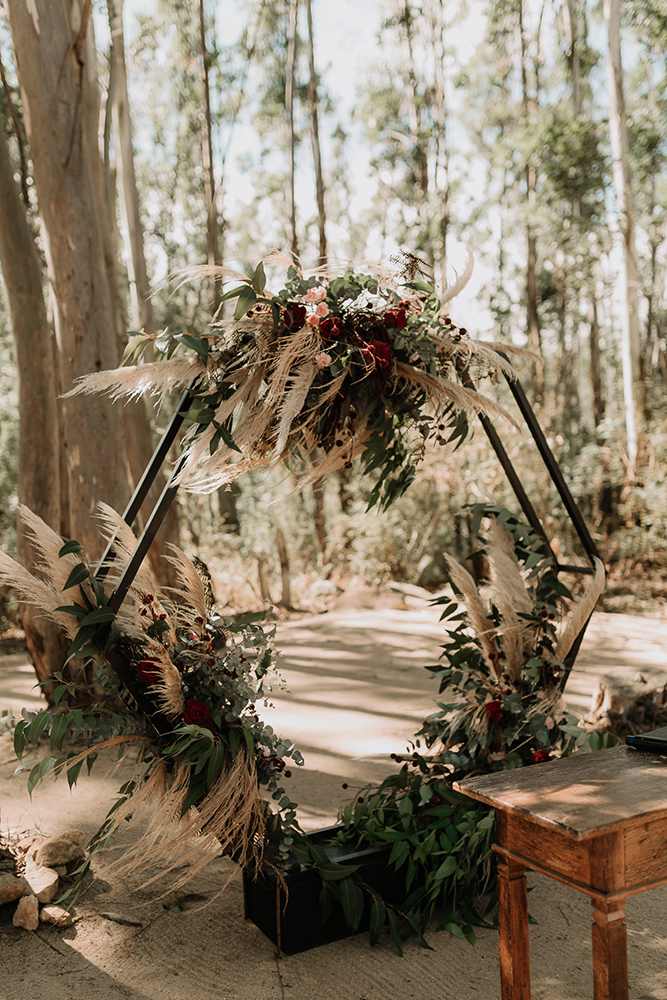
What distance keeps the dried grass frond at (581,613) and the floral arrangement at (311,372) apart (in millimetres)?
687

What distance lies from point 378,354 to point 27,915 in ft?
6.89

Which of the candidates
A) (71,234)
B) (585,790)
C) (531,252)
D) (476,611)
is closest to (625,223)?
(531,252)

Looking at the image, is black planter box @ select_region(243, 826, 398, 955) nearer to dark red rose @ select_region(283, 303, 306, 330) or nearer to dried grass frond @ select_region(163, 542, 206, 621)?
dried grass frond @ select_region(163, 542, 206, 621)

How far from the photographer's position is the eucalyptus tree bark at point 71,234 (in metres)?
4.45

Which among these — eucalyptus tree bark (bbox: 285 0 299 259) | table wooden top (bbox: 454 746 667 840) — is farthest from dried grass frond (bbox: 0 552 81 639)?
eucalyptus tree bark (bbox: 285 0 299 259)

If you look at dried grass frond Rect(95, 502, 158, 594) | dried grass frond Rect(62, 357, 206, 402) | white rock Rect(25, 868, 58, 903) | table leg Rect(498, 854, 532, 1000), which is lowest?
white rock Rect(25, 868, 58, 903)

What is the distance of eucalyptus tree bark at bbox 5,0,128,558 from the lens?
4.45m

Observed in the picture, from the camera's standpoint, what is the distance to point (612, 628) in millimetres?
7418

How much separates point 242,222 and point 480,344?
1954 cm

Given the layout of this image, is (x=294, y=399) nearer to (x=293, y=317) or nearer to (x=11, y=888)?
(x=293, y=317)

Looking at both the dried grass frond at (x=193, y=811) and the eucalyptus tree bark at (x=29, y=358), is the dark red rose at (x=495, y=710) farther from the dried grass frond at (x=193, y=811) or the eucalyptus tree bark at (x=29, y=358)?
the eucalyptus tree bark at (x=29, y=358)

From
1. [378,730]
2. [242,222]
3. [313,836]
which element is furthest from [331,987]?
[242,222]

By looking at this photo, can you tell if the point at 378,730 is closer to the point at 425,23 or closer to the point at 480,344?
the point at 480,344

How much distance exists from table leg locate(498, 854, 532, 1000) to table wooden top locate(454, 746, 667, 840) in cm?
19
